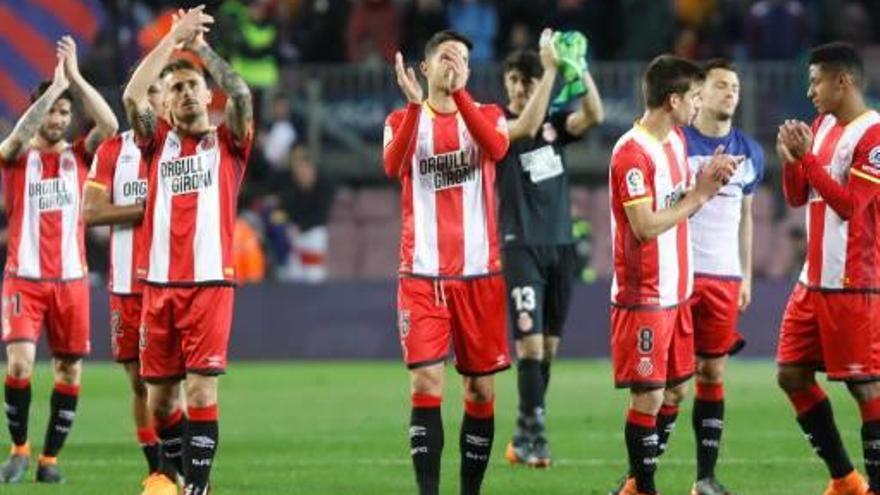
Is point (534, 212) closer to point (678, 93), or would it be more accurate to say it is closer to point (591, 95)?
point (591, 95)

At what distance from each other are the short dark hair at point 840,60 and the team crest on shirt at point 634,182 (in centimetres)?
134

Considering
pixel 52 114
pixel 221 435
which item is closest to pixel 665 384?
pixel 52 114

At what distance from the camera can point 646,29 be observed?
2853 centimetres

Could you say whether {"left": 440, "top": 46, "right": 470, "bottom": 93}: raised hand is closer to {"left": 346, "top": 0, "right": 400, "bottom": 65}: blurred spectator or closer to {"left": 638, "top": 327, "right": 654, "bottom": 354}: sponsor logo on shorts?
{"left": 638, "top": 327, "right": 654, "bottom": 354}: sponsor logo on shorts

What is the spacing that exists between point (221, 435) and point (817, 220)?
20.6 ft

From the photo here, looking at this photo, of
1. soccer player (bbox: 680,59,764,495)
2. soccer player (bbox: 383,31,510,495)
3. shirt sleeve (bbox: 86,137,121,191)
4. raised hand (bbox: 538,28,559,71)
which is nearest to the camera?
soccer player (bbox: 383,31,510,495)

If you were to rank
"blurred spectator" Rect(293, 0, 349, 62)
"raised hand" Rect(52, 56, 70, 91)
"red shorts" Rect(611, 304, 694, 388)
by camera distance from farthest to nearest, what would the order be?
"blurred spectator" Rect(293, 0, 349, 62)
"raised hand" Rect(52, 56, 70, 91)
"red shorts" Rect(611, 304, 694, 388)

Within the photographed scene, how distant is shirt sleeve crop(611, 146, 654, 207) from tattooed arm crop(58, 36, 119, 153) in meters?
3.36

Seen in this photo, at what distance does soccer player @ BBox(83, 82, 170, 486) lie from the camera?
1286cm

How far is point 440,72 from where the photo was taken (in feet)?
40.0

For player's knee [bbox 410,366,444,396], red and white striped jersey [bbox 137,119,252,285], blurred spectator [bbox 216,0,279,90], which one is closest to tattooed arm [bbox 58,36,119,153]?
red and white striped jersey [bbox 137,119,252,285]

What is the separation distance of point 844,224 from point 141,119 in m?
3.89

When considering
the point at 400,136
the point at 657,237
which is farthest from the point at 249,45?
the point at 657,237

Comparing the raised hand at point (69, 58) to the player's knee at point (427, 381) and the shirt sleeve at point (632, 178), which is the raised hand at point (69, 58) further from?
the shirt sleeve at point (632, 178)
